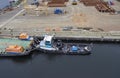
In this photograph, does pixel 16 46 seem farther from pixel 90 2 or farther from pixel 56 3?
pixel 90 2

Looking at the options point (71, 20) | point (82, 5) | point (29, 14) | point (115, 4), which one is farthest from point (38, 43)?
point (115, 4)

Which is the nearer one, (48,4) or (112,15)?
(112,15)

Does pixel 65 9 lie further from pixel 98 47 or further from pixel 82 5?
pixel 98 47

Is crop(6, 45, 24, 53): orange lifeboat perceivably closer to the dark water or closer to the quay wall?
the dark water

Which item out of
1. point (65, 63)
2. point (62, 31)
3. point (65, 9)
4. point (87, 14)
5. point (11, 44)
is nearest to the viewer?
point (65, 63)

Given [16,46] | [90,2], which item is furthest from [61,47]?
[90,2]

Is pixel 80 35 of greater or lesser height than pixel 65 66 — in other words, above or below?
above
